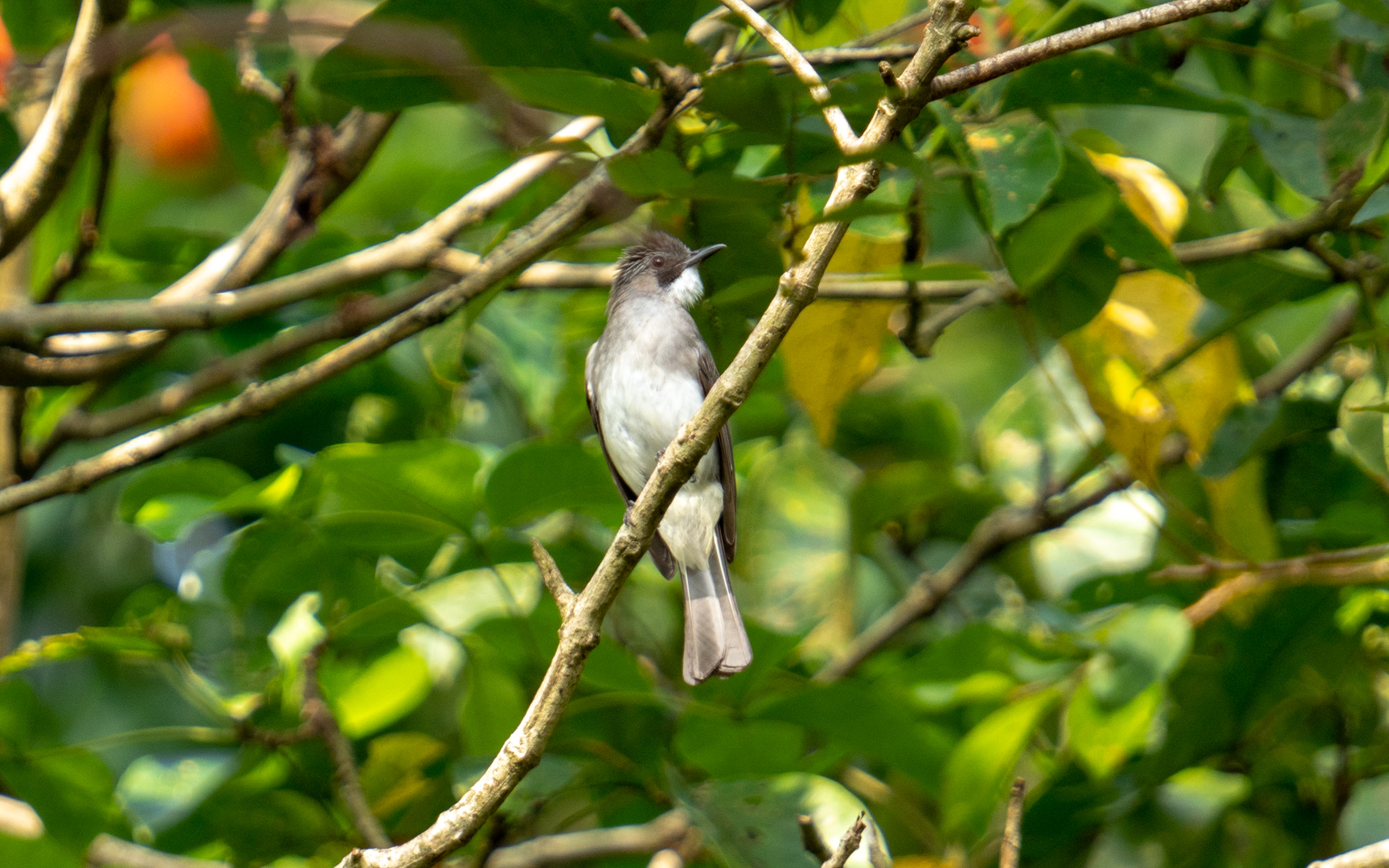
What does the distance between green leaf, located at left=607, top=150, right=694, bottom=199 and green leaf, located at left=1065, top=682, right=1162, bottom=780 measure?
5.23 feet

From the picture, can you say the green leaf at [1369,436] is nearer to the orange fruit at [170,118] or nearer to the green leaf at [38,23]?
the green leaf at [38,23]

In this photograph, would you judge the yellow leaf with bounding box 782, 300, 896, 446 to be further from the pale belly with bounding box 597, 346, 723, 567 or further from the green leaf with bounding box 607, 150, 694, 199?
the green leaf with bounding box 607, 150, 694, 199

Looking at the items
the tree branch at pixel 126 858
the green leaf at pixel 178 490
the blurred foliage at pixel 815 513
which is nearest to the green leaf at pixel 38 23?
the blurred foliage at pixel 815 513

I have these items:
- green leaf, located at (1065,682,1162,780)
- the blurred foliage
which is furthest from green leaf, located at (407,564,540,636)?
green leaf, located at (1065,682,1162,780)

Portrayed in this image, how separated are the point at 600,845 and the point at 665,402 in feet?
3.96

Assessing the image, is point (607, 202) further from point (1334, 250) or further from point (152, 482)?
point (1334, 250)

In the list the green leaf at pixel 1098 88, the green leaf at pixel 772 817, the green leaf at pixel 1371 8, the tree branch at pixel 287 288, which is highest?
the green leaf at pixel 1371 8

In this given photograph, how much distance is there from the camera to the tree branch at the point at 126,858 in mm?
2922

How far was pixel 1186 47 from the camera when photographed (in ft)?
9.08

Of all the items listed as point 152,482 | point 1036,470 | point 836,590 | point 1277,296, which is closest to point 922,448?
point 1036,470

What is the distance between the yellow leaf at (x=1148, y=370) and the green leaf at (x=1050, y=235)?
54cm

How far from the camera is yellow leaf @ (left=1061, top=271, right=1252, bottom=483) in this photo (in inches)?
106

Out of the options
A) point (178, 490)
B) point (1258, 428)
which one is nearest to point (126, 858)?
point (178, 490)

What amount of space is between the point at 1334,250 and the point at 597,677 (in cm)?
190
